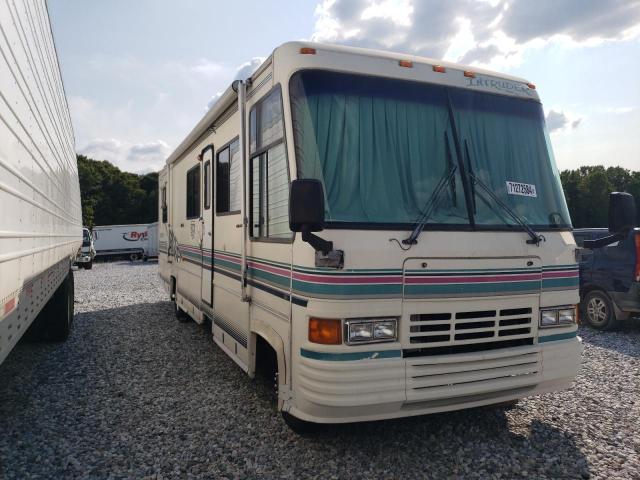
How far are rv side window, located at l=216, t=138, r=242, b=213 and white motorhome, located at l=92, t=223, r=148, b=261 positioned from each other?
26.4 m

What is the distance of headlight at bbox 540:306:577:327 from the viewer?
12.4 ft

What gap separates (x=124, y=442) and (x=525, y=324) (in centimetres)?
322

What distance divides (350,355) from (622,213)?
2.65 metres

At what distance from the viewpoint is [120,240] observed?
2986 cm

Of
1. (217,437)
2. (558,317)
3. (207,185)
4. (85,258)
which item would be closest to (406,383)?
(558,317)

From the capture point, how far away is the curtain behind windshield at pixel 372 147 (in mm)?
3393

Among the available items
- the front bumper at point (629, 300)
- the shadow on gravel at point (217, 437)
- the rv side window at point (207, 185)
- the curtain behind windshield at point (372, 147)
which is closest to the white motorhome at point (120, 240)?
the shadow on gravel at point (217, 437)

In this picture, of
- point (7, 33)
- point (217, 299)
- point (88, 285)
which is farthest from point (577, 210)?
point (7, 33)

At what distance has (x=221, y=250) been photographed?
530 cm

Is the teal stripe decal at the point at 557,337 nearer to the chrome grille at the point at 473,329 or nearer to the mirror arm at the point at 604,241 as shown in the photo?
the chrome grille at the point at 473,329

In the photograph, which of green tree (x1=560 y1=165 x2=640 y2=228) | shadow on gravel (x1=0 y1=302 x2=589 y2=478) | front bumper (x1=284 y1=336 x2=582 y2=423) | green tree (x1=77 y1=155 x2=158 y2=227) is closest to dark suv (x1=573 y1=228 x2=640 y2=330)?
shadow on gravel (x1=0 y1=302 x2=589 y2=478)

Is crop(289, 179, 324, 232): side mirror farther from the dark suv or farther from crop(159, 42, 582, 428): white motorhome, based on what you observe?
the dark suv

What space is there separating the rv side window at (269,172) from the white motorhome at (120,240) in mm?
27694

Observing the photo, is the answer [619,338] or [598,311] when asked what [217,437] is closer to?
[619,338]
